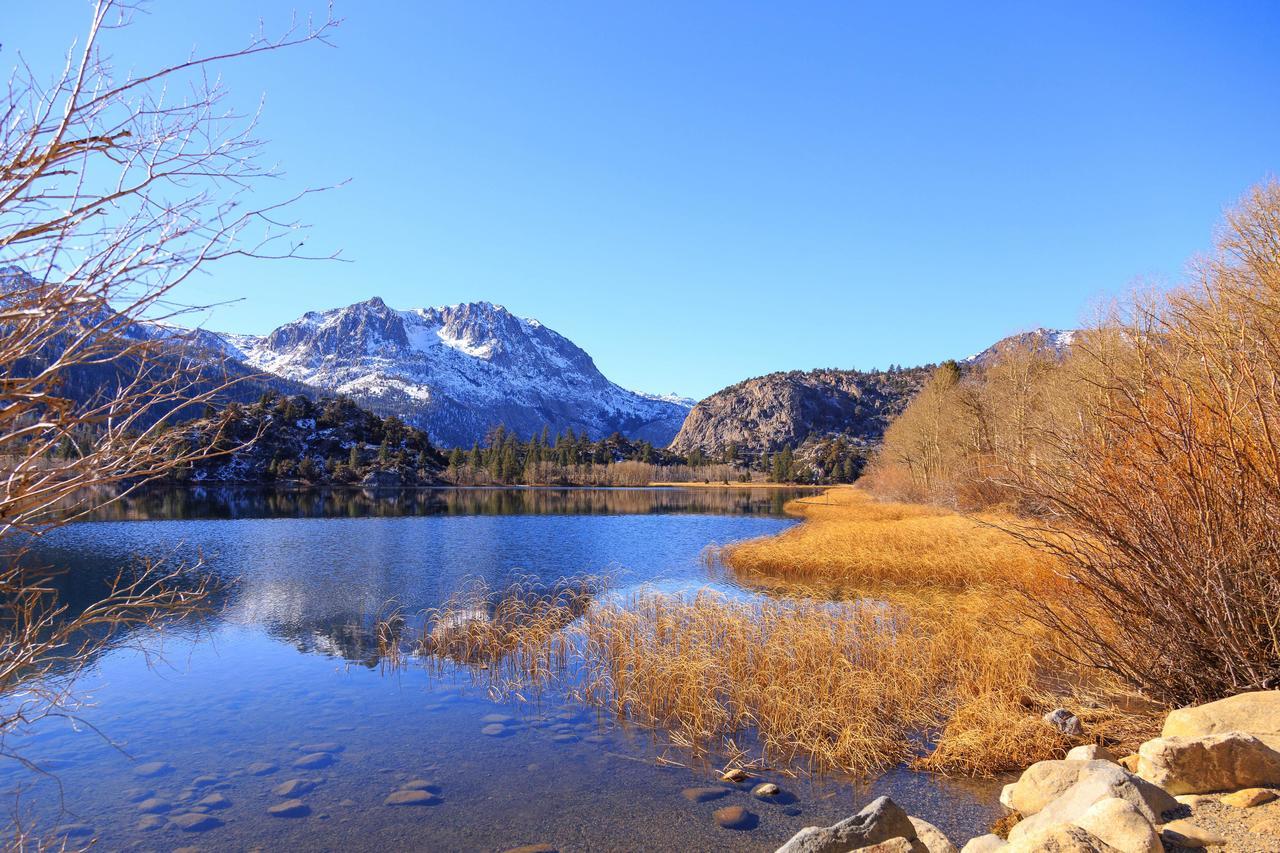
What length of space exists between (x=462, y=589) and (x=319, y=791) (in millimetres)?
13623

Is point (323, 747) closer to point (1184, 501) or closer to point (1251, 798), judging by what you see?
point (1251, 798)

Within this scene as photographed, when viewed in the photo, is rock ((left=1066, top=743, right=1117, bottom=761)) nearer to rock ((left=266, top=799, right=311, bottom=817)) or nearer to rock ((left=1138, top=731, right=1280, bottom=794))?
rock ((left=1138, top=731, right=1280, bottom=794))

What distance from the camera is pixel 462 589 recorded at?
73.3 ft

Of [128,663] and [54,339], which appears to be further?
[128,663]

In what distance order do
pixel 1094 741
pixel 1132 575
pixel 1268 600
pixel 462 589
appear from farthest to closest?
pixel 462 589 < pixel 1094 741 < pixel 1132 575 < pixel 1268 600

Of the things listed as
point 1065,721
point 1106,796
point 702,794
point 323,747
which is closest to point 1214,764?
point 1106,796

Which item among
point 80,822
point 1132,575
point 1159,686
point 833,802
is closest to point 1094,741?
point 1159,686

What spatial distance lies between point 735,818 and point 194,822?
240 inches

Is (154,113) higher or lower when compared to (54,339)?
higher

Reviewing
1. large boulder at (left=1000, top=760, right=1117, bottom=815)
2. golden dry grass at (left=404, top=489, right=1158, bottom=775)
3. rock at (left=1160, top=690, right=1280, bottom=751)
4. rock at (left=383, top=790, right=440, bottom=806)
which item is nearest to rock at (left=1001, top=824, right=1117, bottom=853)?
large boulder at (left=1000, top=760, right=1117, bottom=815)

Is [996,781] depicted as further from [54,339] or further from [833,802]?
[54,339]

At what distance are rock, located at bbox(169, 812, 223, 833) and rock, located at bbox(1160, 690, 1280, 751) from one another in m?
9.90

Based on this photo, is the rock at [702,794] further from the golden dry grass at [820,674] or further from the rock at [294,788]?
the rock at [294,788]

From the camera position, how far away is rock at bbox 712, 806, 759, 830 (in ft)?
25.4
